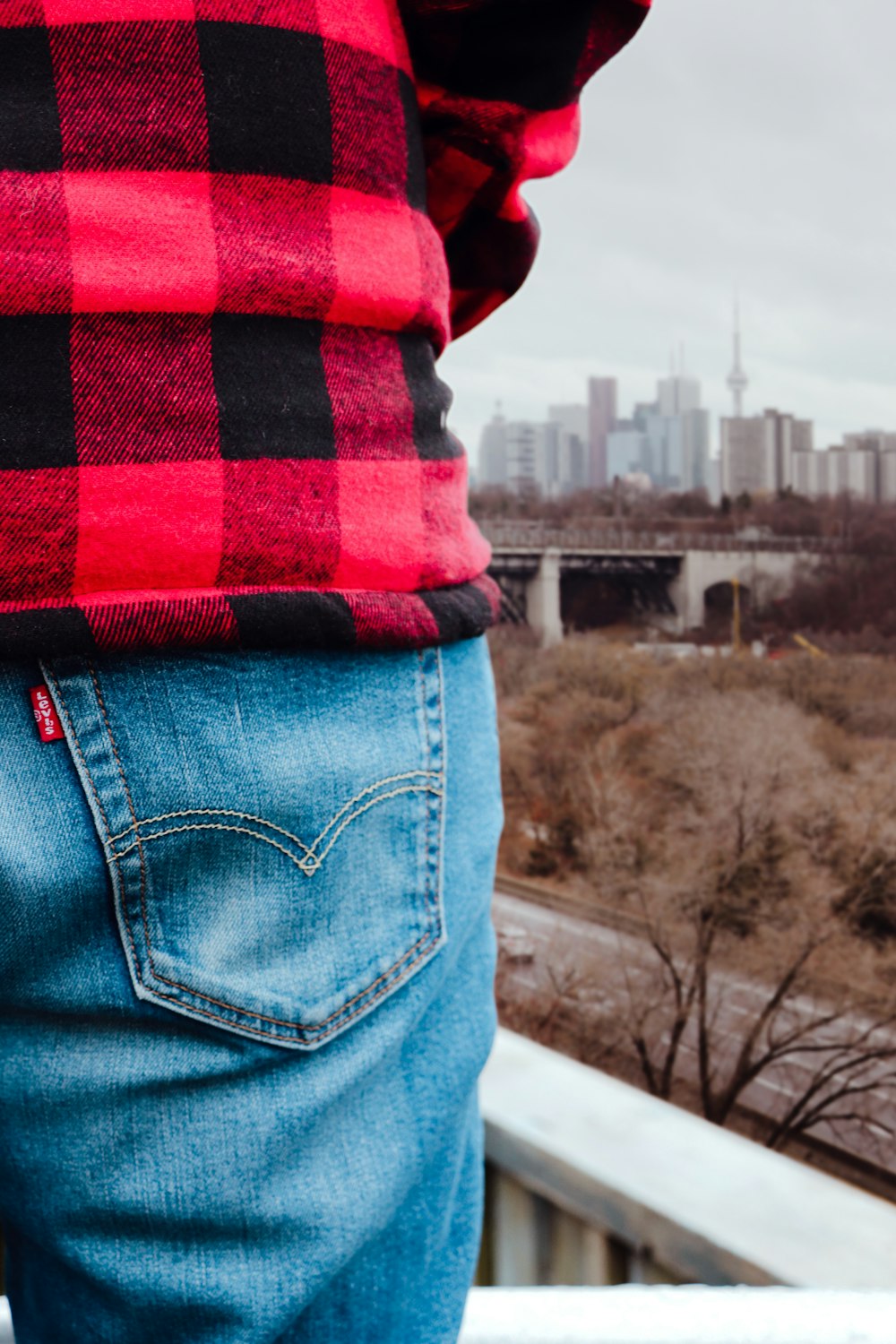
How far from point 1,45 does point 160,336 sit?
8cm

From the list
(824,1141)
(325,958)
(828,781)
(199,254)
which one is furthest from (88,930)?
(828,781)

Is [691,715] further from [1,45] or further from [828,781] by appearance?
[1,45]

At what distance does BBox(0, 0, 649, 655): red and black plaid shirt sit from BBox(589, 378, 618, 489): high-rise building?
8935mm

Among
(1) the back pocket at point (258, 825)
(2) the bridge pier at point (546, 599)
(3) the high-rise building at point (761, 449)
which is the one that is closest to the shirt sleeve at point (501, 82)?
(1) the back pocket at point (258, 825)

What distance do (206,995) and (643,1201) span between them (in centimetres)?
51

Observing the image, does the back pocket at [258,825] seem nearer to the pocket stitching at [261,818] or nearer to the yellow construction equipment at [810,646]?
the pocket stitching at [261,818]

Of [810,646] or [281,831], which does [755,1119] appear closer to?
[810,646]

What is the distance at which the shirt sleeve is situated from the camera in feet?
1.05

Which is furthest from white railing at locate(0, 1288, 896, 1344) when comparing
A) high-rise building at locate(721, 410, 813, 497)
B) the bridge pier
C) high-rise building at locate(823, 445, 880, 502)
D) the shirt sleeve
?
high-rise building at locate(721, 410, 813, 497)

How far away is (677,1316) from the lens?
559 mm

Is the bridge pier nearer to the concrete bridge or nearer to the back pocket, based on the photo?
the concrete bridge

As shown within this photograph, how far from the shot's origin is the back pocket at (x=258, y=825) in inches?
9.8

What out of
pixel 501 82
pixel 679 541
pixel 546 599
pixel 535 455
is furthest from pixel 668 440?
pixel 501 82

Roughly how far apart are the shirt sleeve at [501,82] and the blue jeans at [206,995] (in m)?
0.17
